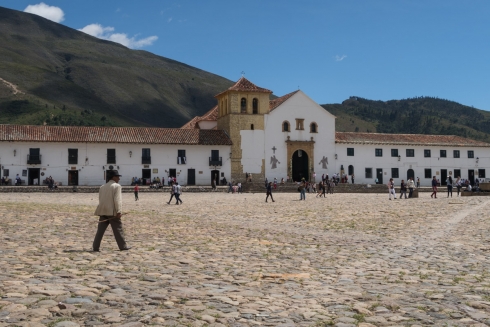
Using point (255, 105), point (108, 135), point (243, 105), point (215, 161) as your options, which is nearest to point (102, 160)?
point (108, 135)

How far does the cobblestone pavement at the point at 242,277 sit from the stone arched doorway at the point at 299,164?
35416 millimetres

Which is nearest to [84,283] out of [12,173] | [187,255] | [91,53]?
[187,255]

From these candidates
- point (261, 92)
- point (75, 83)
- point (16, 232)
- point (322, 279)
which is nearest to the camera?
point (322, 279)

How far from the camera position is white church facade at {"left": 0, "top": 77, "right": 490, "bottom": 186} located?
41438 millimetres

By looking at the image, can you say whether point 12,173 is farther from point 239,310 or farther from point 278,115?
point 239,310

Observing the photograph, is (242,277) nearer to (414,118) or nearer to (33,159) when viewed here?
(33,159)

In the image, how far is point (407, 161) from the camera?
49.9m

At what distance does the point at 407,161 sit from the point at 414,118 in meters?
65.4

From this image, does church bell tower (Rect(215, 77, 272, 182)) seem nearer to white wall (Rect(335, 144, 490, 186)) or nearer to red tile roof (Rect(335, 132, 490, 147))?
red tile roof (Rect(335, 132, 490, 147))

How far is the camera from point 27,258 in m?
7.30

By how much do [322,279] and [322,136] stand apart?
41.9 m

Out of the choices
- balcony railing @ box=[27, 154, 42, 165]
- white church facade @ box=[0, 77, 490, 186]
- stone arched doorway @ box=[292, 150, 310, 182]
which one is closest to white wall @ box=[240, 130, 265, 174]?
white church facade @ box=[0, 77, 490, 186]

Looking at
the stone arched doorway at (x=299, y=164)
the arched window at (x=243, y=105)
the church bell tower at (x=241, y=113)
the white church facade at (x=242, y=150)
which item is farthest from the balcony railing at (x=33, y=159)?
the stone arched doorway at (x=299, y=164)

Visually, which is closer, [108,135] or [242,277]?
[242,277]
